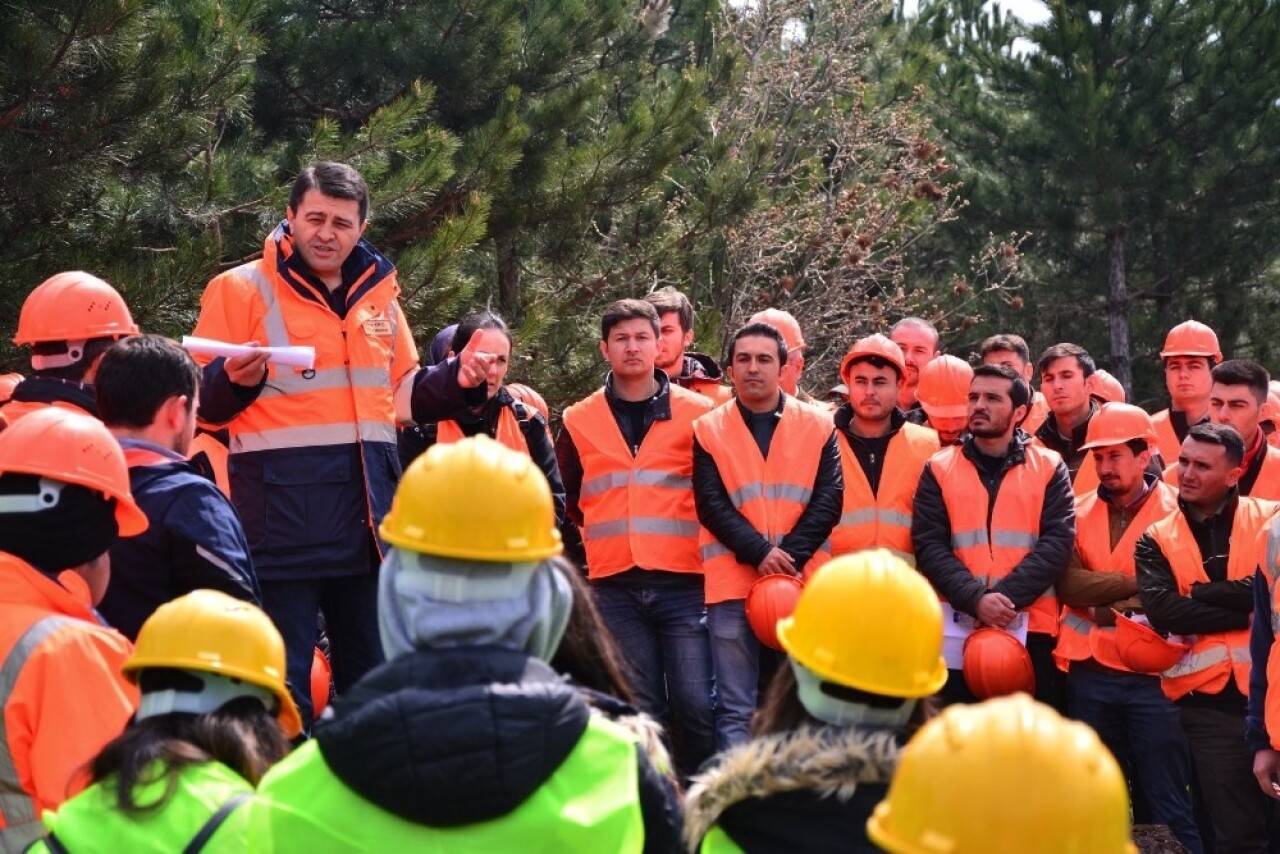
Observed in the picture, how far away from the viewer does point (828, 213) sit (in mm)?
15594

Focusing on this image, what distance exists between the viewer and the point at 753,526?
7.41 meters

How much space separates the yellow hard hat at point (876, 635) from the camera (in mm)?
2887

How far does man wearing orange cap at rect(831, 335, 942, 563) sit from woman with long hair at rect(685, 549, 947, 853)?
479 centimetres

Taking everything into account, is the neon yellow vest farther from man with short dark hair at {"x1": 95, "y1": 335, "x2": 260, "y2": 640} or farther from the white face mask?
man with short dark hair at {"x1": 95, "y1": 335, "x2": 260, "y2": 640}

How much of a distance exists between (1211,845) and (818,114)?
10.3 m

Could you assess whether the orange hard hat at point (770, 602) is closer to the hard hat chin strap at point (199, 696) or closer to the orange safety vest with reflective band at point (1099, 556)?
the orange safety vest with reflective band at point (1099, 556)

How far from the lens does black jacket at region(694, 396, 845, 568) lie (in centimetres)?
727

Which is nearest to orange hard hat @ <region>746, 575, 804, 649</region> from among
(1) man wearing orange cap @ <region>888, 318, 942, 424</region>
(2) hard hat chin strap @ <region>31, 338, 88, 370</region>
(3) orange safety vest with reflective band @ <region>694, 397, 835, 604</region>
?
(3) orange safety vest with reflective band @ <region>694, 397, 835, 604</region>

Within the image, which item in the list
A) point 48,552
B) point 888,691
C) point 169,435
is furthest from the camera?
point 169,435

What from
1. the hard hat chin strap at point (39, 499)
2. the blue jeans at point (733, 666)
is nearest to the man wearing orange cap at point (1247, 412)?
the blue jeans at point (733, 666)

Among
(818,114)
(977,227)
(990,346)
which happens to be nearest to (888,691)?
(990,346)

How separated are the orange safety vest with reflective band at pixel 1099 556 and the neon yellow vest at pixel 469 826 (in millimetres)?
5156

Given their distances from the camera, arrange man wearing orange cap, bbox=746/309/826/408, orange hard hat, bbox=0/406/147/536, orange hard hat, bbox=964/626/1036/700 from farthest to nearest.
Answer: man wearing orange cap, bbox=746/309/826/408, orange hard hat, bbox=964/626/1036/700, orange hard hat, bbox=0/406/147/536

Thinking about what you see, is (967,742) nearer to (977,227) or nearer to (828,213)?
(828,213)
